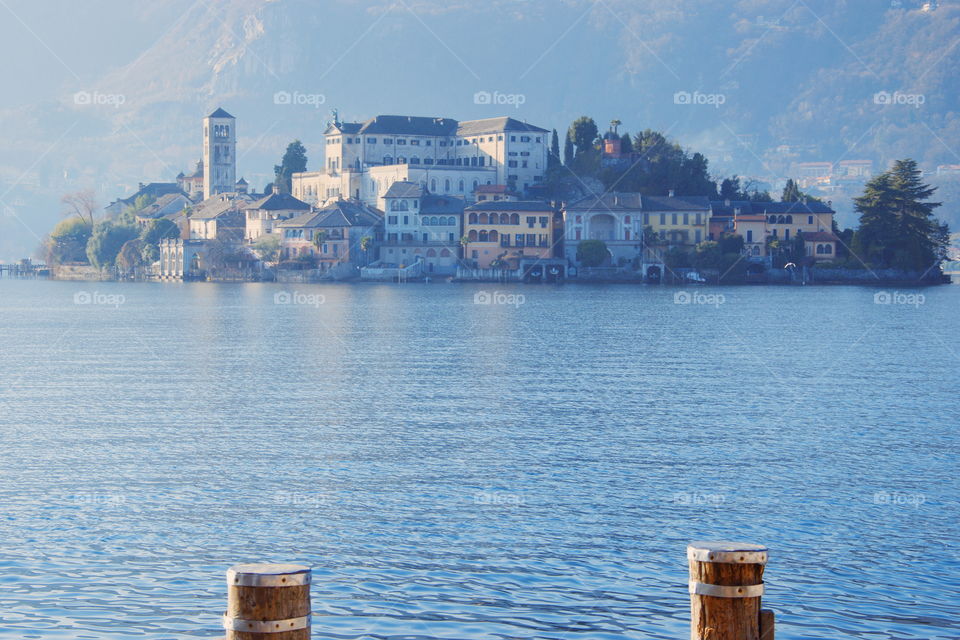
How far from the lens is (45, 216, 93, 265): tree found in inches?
6949

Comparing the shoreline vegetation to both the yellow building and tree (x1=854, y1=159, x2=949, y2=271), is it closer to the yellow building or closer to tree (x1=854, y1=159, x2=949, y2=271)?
tree (x1=854, y1=159, x2=949, y2=271)

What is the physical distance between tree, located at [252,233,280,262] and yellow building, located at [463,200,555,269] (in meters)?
23.0

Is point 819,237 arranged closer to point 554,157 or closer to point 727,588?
point 554,157

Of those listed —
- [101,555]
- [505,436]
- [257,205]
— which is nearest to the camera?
[101,555]

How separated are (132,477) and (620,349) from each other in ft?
108

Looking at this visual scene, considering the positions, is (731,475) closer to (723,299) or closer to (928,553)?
(928,553)

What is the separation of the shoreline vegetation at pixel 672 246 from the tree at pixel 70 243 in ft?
60.2

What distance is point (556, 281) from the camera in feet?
430

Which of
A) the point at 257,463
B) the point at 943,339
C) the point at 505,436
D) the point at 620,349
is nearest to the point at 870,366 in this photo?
the point at 620,349

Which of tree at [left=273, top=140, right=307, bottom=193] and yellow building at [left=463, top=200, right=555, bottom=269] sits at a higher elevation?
tree at [left=273, top=140, right=307, bottom=193]

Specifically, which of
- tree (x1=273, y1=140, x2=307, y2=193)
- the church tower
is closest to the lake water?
tree (x1=273, y1=140, x2=307, y2=193)

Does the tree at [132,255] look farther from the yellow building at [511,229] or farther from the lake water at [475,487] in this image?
the lake water at [475,487]

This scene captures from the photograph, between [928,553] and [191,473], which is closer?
[928,553]

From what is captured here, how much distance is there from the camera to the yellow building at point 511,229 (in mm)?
128625
